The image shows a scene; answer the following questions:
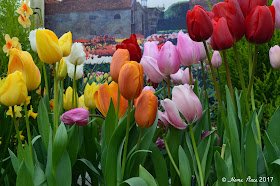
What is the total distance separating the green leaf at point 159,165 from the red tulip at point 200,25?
0.20 meters

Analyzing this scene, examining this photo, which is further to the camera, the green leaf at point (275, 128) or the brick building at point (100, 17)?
the brick building at point (100, 17)

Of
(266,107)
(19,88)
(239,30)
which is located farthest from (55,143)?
(266,107)

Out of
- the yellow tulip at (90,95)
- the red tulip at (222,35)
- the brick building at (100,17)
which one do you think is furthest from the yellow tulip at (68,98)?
the brick building at (100,17)

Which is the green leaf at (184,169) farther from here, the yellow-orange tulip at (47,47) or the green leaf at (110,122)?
the yellow-orange tulip at (47,47)

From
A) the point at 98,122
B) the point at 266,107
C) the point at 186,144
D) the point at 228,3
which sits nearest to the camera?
the point at 228,3

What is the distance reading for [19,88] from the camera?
0.43 meters

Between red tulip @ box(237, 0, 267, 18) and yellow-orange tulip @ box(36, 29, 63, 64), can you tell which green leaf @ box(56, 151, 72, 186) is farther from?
red tulip @ box(237, 0, 267, 18)

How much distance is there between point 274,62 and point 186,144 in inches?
11.0

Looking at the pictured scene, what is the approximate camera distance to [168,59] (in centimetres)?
53

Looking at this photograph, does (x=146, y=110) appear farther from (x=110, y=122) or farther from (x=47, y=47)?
(x=47, y=47)

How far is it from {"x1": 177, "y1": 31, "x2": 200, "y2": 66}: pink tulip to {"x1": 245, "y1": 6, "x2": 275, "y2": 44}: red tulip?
0.15 m

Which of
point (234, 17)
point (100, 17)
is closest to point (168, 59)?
point (234, 17)

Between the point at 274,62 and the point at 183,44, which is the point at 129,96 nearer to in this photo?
the point at 183,44

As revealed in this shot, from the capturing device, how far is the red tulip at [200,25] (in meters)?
0.42
